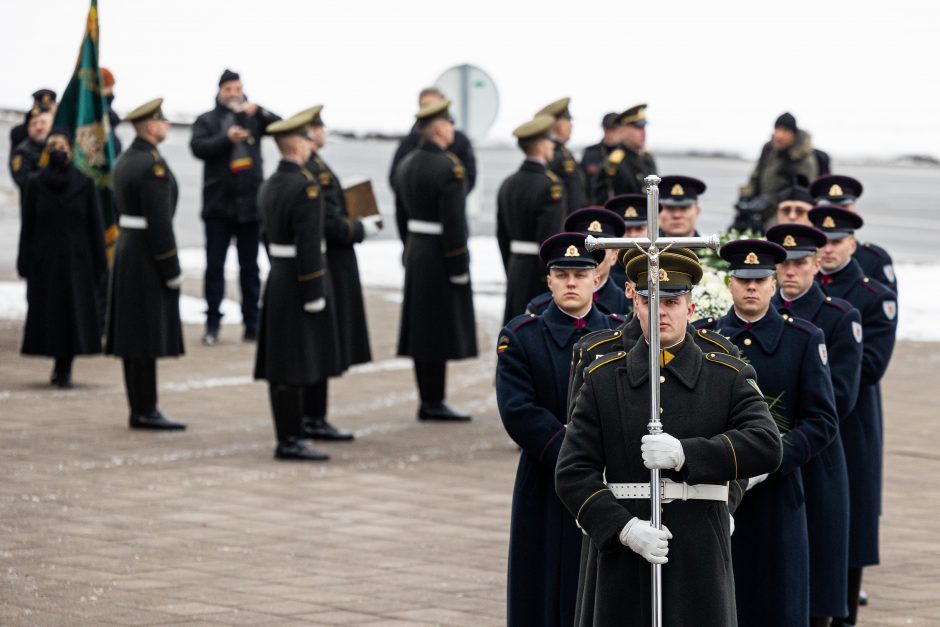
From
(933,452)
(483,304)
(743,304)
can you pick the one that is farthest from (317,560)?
(483,304)

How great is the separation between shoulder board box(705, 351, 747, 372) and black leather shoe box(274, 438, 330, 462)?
212 inches

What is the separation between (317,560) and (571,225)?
6.49ft

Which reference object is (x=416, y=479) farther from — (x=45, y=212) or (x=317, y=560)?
(x=45, y=212)

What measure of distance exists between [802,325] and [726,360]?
1.33 metres

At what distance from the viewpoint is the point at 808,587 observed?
5.91 meters

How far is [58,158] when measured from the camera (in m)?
12.1

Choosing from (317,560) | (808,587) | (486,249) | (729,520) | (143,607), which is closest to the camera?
(729,520)

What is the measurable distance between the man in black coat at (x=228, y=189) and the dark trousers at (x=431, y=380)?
3.32 m

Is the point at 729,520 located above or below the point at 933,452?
above

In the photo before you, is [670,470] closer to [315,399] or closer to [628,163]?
[315,399]

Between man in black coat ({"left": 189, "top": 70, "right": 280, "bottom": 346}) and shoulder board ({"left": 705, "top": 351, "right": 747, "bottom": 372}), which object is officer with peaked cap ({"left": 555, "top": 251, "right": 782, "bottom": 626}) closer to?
shoulder board ({"left": 705, "top": 351, "right": 747, "bottom": 372})

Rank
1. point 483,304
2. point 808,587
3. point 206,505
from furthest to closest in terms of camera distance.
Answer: point 483,304
point 206,505
point 808,587

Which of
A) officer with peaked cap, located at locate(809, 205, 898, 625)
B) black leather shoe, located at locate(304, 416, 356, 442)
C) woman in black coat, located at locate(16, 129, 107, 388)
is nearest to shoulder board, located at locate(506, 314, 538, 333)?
officer with peaked cap, located at locate(809, 205, 898, 625)

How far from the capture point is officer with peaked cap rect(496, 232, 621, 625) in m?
5.74
